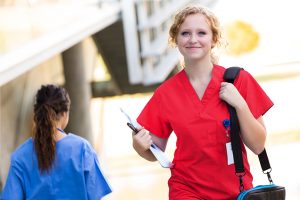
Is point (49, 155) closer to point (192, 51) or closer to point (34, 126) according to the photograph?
point (34, 126)

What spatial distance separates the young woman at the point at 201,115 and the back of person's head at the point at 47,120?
66 centimetres

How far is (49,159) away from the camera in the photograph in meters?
3.41

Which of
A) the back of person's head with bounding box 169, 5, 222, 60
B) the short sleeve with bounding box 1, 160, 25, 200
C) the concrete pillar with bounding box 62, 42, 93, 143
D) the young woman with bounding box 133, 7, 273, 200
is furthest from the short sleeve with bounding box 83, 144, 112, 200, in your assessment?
the concrete pillar with bounding box 62, 42, 93, 143

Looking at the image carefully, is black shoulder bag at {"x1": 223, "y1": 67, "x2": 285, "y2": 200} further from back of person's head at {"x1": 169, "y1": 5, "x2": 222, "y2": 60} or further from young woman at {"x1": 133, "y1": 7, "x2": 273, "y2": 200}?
back of person's head at {"x1": 169, "y1": 5, "x2": 222, "y2": 60}

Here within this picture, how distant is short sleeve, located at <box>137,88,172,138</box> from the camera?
2.85 metres

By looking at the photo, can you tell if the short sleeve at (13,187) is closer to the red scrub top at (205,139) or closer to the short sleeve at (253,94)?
the red scrub top at (205,139)

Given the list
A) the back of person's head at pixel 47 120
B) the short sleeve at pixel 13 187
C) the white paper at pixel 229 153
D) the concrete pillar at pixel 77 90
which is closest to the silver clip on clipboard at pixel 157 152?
the white paper at pixel 229 153

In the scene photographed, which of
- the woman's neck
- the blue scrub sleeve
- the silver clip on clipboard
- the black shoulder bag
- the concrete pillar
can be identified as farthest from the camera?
the concrete pillar

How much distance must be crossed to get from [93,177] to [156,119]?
78 centimetres

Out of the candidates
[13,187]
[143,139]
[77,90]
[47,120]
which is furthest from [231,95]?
[77,90]

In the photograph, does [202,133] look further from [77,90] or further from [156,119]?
[77,90]

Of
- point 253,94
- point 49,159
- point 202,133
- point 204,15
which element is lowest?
point 49,159

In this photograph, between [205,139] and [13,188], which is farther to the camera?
[13,188]

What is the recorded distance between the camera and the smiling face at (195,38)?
2795mm
